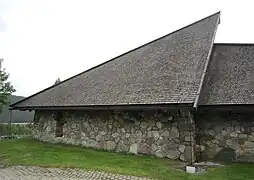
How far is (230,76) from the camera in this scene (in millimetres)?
10031

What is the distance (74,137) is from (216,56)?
7185mm

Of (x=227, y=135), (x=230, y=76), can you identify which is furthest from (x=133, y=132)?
(x=230, y=76)

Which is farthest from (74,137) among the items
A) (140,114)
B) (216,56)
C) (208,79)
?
(216,56)

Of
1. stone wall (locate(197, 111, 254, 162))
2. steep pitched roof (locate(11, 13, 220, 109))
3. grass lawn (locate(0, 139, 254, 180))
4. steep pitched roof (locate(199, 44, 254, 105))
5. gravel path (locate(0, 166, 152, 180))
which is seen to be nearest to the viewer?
gravel path (locate(0, 166, 152, 180))

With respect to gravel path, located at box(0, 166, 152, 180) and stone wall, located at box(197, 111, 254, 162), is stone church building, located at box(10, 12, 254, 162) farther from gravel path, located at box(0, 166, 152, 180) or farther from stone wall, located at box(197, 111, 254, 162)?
gravel path, located at box(0, 166, 152, 180)

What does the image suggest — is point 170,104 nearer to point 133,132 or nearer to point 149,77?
point 133,132

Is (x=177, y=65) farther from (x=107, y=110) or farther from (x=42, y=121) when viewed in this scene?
(x=42, y=121)

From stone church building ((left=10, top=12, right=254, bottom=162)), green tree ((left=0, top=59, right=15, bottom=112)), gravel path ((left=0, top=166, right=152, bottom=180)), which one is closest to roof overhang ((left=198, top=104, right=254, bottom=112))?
stone church building ((left=10, top=12, right=254, bottom=162))

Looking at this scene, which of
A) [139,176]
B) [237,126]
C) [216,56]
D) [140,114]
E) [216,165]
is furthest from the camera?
[216,56]

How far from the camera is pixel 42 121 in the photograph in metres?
13.9

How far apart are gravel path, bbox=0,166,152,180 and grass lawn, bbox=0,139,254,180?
15.8 inches

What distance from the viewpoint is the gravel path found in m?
6.47

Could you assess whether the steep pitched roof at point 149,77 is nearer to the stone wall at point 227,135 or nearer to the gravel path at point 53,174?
the stone wall at point 227,135

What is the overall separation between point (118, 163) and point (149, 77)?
392 centimetres
